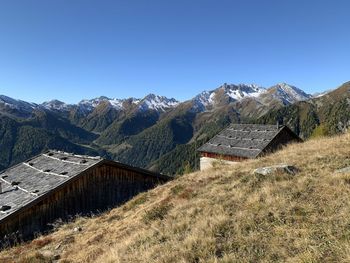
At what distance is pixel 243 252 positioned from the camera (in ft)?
26.8

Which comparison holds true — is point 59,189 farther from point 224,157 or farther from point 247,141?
point 247,141

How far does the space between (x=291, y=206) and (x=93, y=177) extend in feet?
59.5

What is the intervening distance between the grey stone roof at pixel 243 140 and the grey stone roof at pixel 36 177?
63.5 ft

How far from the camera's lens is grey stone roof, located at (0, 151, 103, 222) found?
22373mm

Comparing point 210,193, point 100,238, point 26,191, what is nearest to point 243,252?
point 210,193

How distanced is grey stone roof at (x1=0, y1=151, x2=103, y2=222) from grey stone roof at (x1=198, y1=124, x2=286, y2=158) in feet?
63.5

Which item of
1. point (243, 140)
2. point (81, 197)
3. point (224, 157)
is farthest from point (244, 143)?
point (81, 197)

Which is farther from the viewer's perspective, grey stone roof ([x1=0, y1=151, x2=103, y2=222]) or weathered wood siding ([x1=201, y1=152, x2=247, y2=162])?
weathered wood siding ([x1=201, y1=152, x2=247, y2=162])

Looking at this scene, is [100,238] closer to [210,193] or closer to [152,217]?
[152,217]

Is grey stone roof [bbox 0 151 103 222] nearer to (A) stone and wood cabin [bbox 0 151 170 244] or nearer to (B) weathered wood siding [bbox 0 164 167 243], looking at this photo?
(A) stone and wood cabin [bbox 0 151 170 244]

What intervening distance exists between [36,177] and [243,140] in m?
25.3

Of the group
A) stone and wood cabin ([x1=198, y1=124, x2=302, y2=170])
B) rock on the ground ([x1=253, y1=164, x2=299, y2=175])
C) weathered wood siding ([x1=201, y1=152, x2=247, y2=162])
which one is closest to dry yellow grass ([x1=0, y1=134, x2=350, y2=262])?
rock on the ground ([x1=253, y1=164, x2=299, y2=175])

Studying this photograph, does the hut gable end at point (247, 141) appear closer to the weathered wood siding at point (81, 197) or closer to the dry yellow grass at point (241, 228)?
the weathered wood siding at point (81, 197)

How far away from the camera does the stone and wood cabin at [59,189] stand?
71.0 ft
